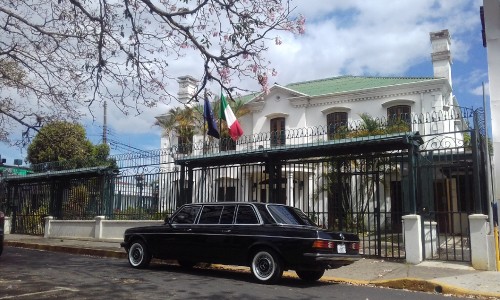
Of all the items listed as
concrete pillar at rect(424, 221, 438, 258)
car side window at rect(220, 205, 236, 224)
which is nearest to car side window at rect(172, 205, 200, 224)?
car side window at rect(220, 205, 236, 224)

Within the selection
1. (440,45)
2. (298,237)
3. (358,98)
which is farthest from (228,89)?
(440,45)

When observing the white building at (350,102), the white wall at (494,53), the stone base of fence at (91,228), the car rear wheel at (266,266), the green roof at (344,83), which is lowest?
the car rear wheel at (266,266)

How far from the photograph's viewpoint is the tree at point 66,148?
11516 mm

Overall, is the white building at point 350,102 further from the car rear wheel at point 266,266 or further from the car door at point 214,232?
the car rear wheel at point 266,266

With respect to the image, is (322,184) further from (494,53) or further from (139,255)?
(494,53)

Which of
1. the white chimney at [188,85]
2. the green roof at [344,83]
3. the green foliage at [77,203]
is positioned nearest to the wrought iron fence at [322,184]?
the green foliage at [77,203]

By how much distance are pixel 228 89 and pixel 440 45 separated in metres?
19.0

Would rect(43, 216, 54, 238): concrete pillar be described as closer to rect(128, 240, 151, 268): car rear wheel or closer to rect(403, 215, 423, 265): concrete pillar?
rect(128, 240, 151, 268): car rear wheel

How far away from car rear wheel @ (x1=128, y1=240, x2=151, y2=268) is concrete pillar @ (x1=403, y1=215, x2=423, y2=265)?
18.6ft

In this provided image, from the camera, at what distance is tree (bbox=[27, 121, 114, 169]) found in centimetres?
1152

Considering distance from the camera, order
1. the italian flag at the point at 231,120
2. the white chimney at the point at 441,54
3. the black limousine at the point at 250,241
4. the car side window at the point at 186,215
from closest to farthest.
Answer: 1. the black limousine at the point at 250,241
2. the car side window at the point at 186,215
3. the italian flag at the point at 231,120
4. the white chimney at the point at 441,54

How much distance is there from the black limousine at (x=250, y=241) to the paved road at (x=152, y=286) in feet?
1.11

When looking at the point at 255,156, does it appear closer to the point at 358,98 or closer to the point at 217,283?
the point at 217,283

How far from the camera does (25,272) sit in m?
9.57
